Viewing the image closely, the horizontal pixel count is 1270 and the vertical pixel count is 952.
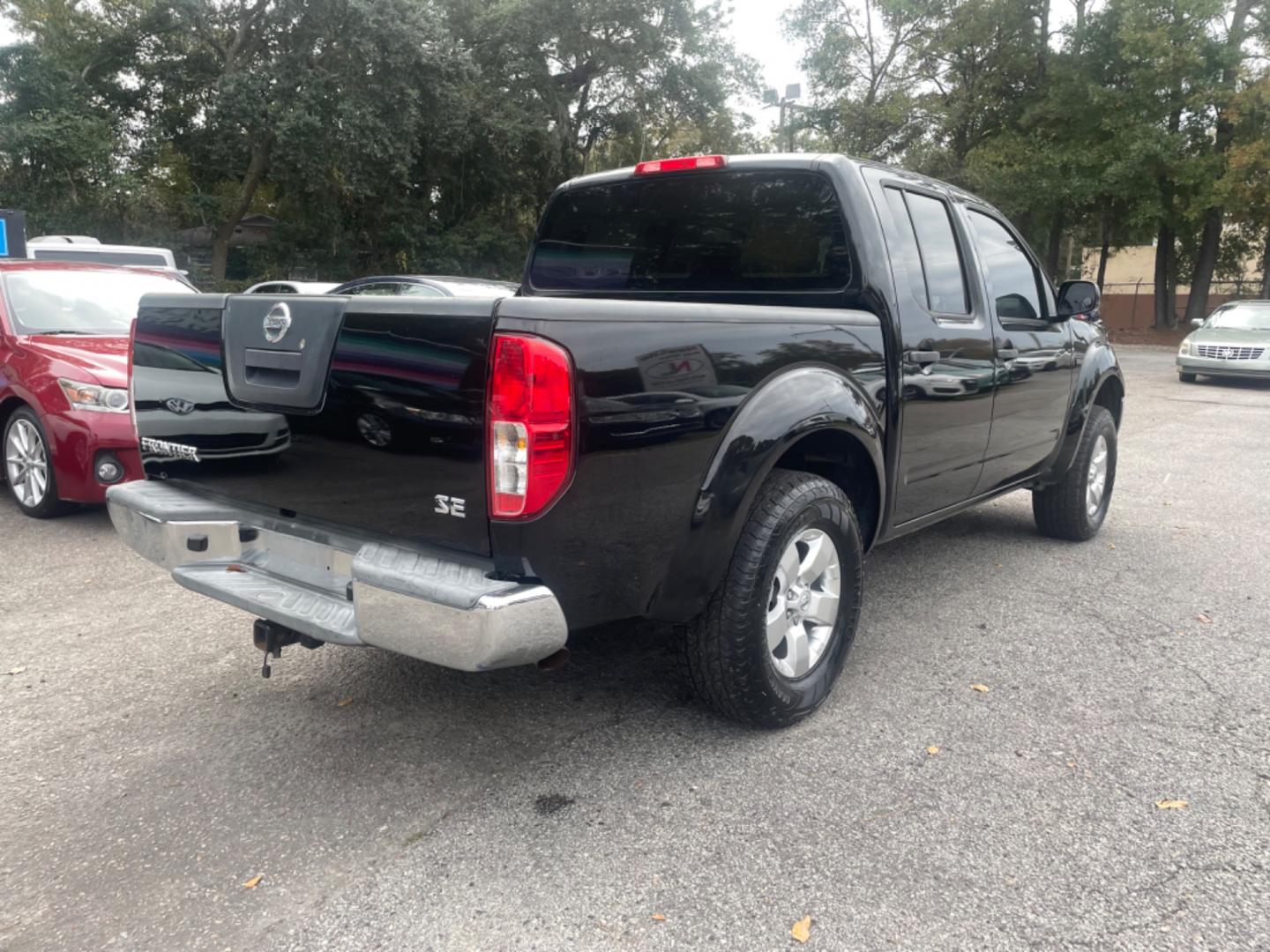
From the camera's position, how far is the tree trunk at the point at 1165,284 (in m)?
29.8

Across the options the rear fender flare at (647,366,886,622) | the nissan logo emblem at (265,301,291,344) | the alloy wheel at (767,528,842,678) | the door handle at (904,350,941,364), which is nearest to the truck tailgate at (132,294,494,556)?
the nissan logo emblem at (265,301,291,344)

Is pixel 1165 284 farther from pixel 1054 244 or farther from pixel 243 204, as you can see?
pixel 243 204

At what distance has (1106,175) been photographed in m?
26.0

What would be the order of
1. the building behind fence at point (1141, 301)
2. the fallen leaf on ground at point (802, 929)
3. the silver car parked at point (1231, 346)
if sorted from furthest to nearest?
the building behind fence at point (1141, 301) < the silver car parked at point (1231, 346) < the fallen leaf on ground at point (802, 929)

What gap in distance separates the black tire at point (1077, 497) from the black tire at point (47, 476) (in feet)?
18.8

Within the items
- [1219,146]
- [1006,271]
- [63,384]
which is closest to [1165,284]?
[1219,146]

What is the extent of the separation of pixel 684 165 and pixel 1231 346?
15.5m

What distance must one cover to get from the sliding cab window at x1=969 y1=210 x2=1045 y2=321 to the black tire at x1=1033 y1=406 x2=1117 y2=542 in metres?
0.94

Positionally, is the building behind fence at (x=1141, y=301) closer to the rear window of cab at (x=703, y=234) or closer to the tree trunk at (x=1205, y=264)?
the tree trunk at (x=1205, y=264)

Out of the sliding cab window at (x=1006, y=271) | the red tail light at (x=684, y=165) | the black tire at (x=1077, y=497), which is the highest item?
the red tail light at (x=684, y=165)

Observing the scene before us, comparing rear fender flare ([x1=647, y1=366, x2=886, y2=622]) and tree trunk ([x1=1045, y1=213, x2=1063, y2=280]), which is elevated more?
tree trunk ([x1=1045, y1=213, x2=1063, y2=280])

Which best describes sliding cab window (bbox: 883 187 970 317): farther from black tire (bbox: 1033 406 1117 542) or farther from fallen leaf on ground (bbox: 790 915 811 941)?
fallen leaf on ground (bbox: 790 915 811 941)

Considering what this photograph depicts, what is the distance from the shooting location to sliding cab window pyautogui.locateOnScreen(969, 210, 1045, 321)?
14.3 ft

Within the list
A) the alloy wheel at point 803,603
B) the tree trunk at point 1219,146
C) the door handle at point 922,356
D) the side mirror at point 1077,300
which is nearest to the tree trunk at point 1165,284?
the tree trunk at point 1219,146
